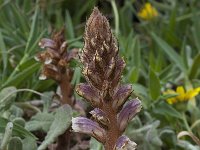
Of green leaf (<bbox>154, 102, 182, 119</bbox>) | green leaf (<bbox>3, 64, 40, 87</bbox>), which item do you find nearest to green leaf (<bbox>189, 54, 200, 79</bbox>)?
green leaf (<bbox>154, 102, 182, 119</bbox>)

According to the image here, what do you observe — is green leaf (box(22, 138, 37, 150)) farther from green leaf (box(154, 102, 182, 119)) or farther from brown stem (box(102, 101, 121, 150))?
green leaf (box(154, 102, 182, 119))

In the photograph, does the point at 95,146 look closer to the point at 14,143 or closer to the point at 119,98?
the point at 14,143

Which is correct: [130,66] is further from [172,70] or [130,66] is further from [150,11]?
[150,11]

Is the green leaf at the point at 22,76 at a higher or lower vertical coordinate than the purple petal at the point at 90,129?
higher

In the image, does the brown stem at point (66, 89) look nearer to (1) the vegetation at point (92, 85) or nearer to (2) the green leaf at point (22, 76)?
(1) the vegetation at point (92, 85)

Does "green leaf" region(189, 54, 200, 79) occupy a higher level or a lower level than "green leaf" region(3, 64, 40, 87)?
higher

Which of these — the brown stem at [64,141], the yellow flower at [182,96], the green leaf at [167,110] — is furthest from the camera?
the yellow flower at [182,96]

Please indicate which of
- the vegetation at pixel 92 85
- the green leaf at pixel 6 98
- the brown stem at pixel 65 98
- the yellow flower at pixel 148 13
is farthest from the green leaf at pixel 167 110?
the yellow flower at pixel 148 13
